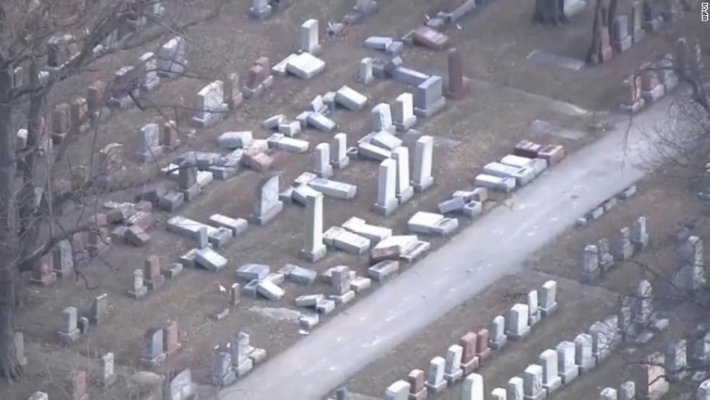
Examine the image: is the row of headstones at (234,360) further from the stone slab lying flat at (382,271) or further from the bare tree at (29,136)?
the stone slab lying flat at (382,271)

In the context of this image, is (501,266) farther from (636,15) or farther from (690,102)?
(636,15)

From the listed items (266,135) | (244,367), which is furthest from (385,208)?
(244,367)

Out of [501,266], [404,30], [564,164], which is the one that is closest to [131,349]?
[501,266]

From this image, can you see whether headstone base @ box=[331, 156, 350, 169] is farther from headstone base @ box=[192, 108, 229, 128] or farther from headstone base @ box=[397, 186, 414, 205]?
headstone base @ box=[192, 108, 229, 128]

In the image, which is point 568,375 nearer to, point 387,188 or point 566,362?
point 566,362

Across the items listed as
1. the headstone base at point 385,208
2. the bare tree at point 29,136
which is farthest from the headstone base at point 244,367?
the headstone base at point 385,208
